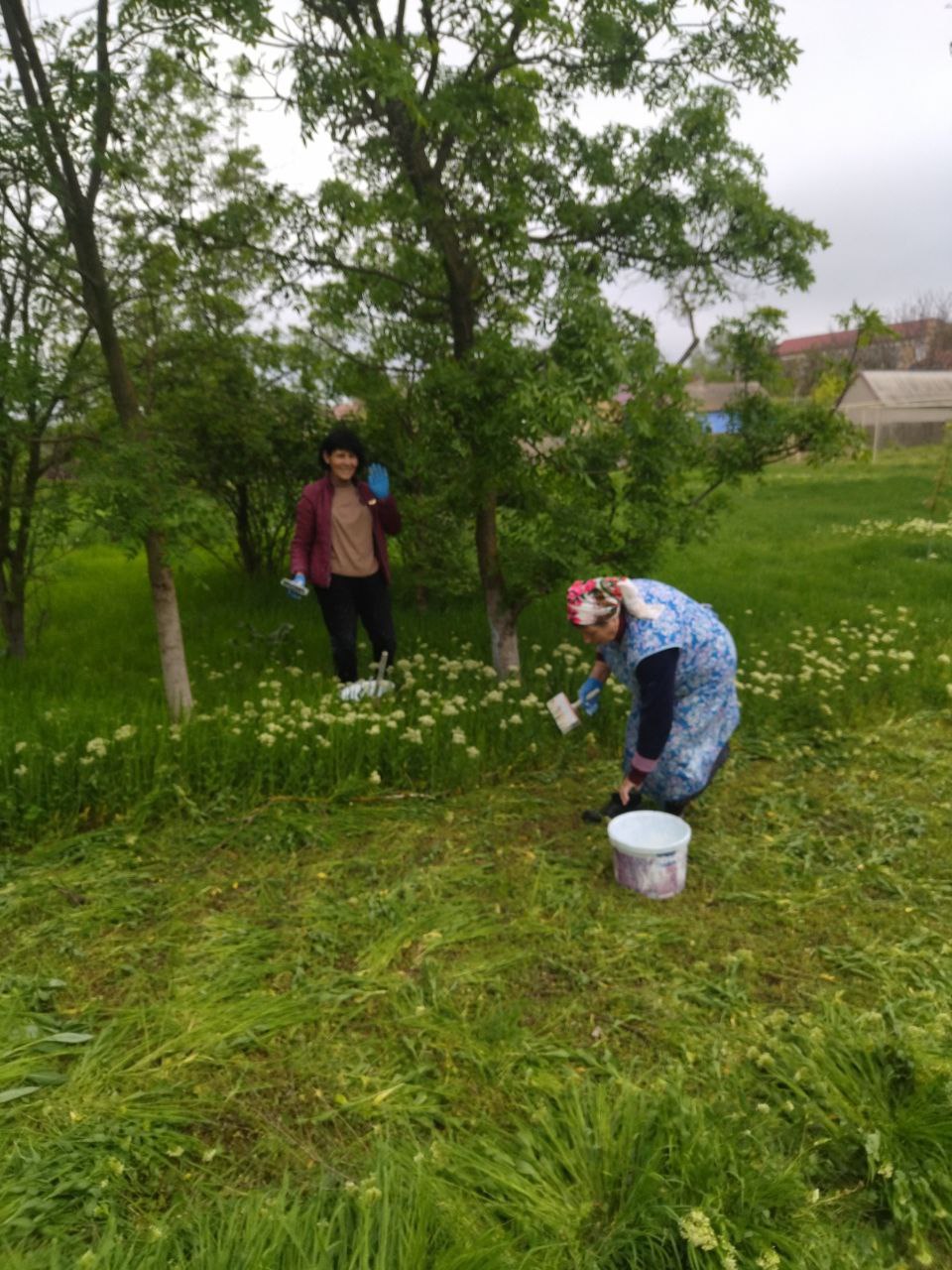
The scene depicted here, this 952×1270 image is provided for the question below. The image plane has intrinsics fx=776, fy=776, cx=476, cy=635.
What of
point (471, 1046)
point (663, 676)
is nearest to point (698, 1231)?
point (471, 1046)

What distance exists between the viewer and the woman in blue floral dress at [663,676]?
10.5 ft

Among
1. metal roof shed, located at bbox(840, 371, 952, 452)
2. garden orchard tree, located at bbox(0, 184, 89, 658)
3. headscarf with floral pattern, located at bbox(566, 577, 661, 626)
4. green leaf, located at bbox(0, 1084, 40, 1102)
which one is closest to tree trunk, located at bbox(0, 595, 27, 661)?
garden orchard tree, located at bbox(0, 184, 89, 658)

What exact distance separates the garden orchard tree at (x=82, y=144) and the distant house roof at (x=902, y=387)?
33.4m

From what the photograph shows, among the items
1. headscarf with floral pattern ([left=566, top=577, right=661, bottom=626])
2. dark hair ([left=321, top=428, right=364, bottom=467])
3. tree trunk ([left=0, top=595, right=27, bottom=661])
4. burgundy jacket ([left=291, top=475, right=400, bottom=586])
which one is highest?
dark hair ([left=321, top=428, right=364, bottom=467])

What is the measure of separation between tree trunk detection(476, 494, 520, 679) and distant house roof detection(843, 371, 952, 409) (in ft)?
104

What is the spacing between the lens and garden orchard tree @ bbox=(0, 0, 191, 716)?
3.39 metres

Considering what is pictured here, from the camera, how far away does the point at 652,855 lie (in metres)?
3.16

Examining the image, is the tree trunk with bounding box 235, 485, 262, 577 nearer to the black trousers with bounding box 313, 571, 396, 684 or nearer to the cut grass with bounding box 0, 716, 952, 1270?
the black trousers with bounding box 313, 571, 396, 684

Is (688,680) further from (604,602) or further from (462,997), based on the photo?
(462,997)

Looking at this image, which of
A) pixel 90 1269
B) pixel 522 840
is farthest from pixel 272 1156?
pixel 522 840

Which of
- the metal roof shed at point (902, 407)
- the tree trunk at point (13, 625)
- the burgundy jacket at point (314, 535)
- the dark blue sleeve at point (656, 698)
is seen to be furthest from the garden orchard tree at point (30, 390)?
the metal roof shed at point (902, 407)

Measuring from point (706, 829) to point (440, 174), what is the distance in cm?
375

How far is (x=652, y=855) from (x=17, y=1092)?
2.27 meters

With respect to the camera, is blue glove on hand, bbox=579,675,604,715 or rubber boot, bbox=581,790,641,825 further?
rubber boot, bbox=581,790,641,825
